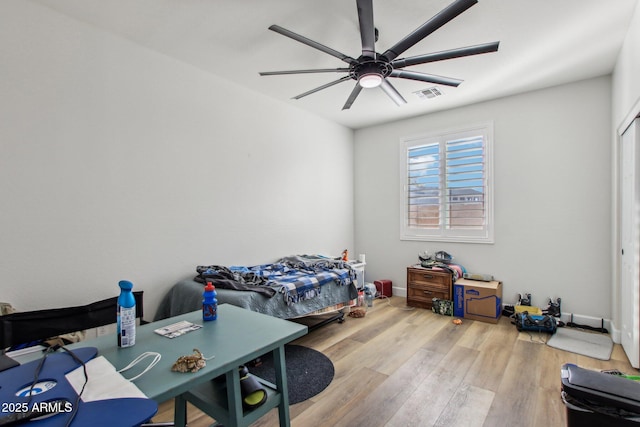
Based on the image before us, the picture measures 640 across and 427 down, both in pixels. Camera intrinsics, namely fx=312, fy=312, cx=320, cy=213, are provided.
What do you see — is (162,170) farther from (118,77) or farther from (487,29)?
(487,29)

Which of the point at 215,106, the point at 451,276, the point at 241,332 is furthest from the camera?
the point at 451,276

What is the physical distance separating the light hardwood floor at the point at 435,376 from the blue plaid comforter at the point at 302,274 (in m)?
0.52

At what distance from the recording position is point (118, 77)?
2.55 meters

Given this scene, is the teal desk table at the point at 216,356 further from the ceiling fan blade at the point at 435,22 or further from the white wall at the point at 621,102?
the white wall at the point at 621,102

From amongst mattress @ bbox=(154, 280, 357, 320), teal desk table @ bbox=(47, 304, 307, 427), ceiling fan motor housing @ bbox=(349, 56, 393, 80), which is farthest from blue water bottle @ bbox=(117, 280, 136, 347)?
ceiling fan motor housing @ bbox=(349, 56, 393, 80)

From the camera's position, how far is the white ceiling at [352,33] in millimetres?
2195

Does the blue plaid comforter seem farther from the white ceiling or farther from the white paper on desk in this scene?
the white ceiling

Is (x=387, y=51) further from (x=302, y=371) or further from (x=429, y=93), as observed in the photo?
(x=302, y=371)

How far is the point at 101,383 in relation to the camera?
0.90m

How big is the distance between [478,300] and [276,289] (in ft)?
7.93

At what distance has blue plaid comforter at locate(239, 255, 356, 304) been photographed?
9.47ft

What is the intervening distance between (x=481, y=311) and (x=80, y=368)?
3770 millimetres

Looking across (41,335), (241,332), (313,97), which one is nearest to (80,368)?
(241,332)

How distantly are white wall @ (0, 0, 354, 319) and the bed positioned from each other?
0.74ft
